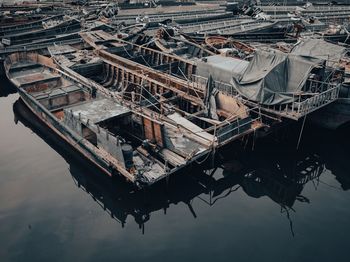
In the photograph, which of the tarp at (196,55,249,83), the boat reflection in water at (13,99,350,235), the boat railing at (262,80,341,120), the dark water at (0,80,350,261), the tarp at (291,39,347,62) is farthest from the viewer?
the tarp at (291,39,347,62)

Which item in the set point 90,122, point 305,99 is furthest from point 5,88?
point 305,99

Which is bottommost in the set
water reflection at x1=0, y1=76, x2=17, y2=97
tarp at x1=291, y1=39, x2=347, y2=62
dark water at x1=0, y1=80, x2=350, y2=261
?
dark water at x1=0, y1=80, x2=350, y2=261

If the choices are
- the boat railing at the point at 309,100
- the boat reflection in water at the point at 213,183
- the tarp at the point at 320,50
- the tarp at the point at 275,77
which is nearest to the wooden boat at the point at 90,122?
the boat reflection in water at the point at 213,183

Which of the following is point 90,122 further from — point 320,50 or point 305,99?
point 320,50

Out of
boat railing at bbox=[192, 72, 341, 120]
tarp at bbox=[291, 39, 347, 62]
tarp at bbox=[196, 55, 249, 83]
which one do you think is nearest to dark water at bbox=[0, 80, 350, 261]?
boat railing at bbox=[192, 72, 341, 120]

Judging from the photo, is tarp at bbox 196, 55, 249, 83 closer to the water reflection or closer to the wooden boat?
the wooden boat

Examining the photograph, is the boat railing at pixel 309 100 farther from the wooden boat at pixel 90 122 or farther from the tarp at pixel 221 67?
the wooden boat at pixel 90 122
